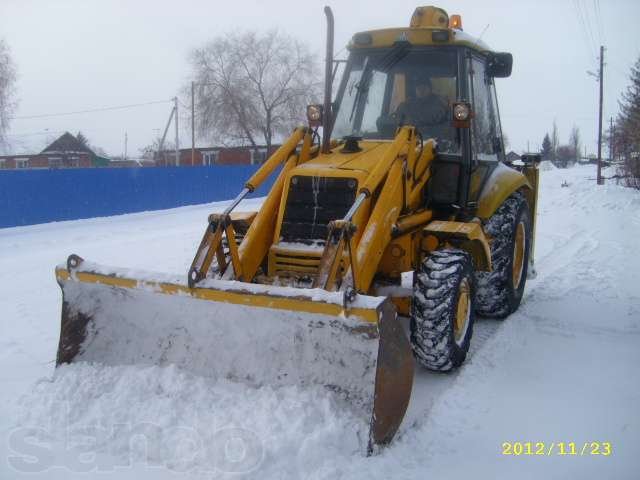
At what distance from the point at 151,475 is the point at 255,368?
0.88 m

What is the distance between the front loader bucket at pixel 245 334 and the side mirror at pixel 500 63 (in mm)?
3423

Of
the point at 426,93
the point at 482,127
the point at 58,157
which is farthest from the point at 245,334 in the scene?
the point at 58,157

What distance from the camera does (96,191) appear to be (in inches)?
601

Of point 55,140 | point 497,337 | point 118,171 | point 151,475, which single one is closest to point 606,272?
→ point 497,337

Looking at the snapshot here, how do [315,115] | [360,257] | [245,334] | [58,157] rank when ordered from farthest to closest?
[58,157], [315,115], [360,257], [245,334]

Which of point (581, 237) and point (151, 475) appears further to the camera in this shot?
point (581, 237)

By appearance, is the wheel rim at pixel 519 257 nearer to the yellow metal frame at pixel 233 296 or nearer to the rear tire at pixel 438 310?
the rear tire at pixel 438 310

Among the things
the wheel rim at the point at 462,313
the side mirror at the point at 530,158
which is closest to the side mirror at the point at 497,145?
the side mirror at the point at 530,158

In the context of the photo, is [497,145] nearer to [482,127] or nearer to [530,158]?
[482,127]

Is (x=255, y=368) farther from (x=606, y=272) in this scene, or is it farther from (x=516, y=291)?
(x=606, y=272)

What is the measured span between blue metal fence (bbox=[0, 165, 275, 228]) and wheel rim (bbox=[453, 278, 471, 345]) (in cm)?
1128

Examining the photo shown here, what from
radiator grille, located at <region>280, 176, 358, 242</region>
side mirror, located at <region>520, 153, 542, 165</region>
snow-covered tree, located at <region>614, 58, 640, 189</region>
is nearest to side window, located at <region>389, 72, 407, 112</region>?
radiator grille, located at <region>280, 176, 358, 242</region>

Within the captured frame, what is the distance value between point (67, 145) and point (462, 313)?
4997 cm

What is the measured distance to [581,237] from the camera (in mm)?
12070
